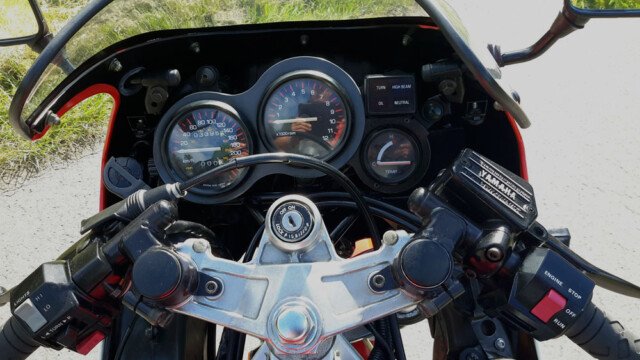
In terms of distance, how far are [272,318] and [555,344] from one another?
253 centimetres

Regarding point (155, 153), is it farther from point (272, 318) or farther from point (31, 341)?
point (272, 318)

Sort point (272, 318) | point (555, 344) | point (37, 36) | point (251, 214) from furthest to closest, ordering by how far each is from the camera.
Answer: point (555, 344) → point (251, 214) → point (37, 36) → point (272, 318)

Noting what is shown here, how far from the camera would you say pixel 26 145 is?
4.39 metres

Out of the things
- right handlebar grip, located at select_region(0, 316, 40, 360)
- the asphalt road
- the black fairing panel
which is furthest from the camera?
the asphalt road

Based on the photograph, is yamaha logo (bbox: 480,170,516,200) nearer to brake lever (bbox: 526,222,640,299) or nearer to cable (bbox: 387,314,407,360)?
brake lever (bbox: 526,222,640,299)

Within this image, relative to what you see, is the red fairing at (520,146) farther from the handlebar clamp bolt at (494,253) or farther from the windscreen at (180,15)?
the handlebar clamp bolt at (494,253)

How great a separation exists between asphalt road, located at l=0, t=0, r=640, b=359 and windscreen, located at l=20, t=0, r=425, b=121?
1924mm

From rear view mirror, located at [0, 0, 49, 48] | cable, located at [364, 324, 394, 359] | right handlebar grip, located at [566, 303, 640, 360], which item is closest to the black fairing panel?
cable, located at [364, 324, 394, 359]

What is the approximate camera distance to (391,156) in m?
1.96

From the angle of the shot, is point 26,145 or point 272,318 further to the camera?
point 26,145

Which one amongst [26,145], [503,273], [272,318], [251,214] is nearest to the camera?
[272,318]

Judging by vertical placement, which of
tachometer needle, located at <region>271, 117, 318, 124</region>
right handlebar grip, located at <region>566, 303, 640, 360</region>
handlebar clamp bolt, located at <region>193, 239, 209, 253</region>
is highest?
handlebar clamp bolt, located at <region>193, 239, 209, 253</region>

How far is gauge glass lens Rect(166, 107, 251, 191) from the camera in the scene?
1.88 metres

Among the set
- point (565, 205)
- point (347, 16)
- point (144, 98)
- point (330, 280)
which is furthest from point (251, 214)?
point (565, 205)
